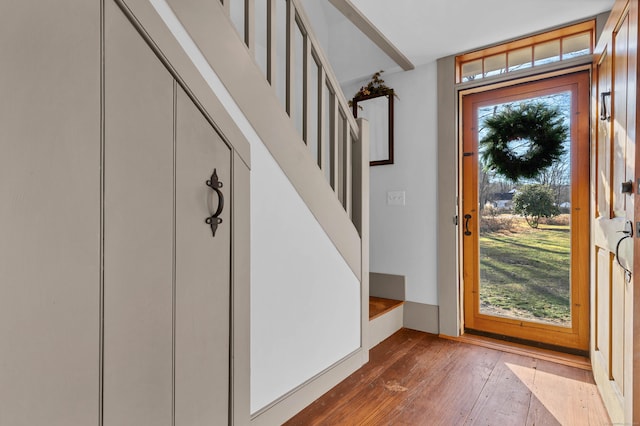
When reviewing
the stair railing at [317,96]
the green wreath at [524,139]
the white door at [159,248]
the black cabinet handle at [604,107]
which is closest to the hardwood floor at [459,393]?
the white door at [159,248]

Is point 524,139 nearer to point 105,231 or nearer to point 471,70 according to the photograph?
point 471,70

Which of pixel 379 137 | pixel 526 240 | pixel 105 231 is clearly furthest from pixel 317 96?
pixel 526 240

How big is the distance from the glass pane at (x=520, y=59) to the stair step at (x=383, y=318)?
6.72 feet

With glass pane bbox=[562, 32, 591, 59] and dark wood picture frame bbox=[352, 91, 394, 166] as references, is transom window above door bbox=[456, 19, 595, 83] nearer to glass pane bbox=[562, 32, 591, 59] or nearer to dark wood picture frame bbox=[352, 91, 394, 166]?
glass pane bbox=[562, 32, 591, 59]

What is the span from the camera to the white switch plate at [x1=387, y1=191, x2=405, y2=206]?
2939 millimetres

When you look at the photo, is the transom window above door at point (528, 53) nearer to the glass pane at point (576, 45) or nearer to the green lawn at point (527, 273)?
the glass pane at point (576, 45)

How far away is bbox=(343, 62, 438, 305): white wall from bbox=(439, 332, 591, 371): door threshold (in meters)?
0.37

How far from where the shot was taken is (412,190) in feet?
9.48

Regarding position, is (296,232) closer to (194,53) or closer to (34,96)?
(194,53)

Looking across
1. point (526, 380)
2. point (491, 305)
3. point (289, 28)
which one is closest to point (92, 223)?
point (289, 28)

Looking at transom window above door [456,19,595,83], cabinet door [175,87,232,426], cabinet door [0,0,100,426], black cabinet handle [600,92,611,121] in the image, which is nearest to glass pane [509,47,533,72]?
transom window above door [456,19,595,83]

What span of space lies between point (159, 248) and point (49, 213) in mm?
300

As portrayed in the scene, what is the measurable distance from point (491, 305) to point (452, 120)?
149cm

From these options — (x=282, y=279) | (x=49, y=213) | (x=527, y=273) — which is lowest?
(x=527, y=273)
